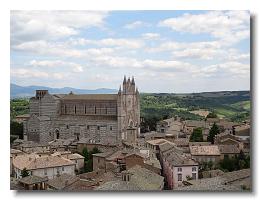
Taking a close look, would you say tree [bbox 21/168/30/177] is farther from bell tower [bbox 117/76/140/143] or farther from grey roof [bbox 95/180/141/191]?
bell tower [bbox 117/76/140/143]

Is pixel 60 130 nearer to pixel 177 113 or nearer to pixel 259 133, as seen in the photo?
pixel 177 113

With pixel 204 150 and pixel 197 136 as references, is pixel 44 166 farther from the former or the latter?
pixel 197 136

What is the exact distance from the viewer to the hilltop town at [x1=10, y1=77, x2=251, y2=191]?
9352 millimetres

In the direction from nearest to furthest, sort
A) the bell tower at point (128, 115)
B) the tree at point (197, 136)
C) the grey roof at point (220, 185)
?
the grey roof at point (220, 185) → the tree at point (197, 136) → the bell tower at point (128, 115)

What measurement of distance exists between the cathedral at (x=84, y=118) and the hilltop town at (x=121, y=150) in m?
0.05

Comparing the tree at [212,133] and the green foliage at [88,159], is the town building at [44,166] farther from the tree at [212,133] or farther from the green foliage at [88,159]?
the tree at [212,133]

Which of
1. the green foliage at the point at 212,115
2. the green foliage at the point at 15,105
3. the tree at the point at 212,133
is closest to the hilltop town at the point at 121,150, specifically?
the tree at the point at 212,133

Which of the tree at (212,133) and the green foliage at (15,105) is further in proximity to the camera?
the tree at (212,133)

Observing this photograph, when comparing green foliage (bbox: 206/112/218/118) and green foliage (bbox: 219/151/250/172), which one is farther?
green foliage (bbox: 206/112/218/118)

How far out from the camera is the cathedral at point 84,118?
2369 cm

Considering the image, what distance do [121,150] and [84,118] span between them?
29.8ft

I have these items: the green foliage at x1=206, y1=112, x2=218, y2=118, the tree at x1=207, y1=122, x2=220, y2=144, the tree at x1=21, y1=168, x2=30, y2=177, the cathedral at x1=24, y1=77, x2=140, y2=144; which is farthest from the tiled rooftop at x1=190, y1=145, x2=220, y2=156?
the cathedral at x1=24, y1=77, x2=140, y2=144

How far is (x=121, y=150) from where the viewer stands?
634 inches

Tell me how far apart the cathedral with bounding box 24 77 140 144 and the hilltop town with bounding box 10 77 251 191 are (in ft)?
0.17
